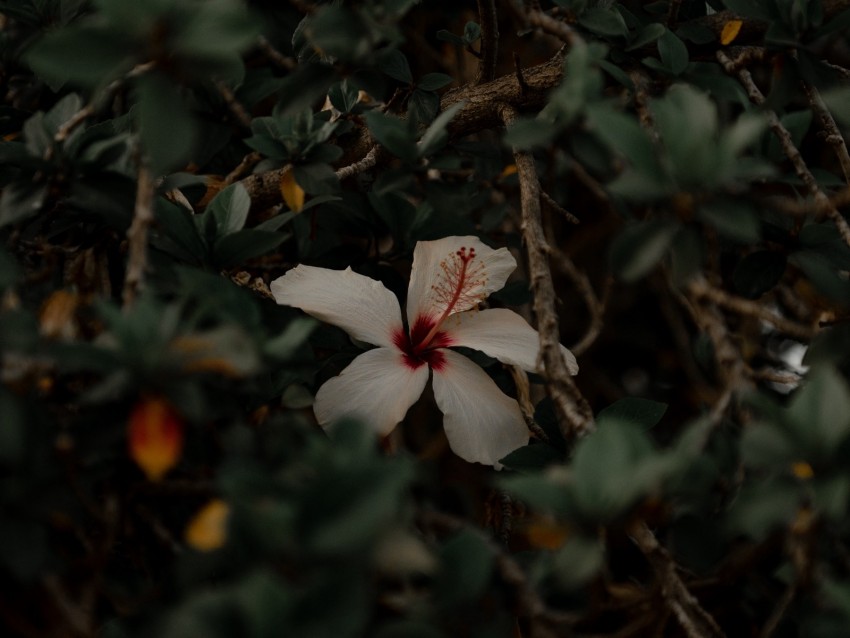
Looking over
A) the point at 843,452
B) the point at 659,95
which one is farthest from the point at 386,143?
the point at 843,452

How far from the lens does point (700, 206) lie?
2.39 feet

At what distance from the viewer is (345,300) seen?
1.11 m

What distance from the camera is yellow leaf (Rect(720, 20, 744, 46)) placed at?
3.77 ft

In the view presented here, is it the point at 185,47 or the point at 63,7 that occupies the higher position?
the point at 185,47

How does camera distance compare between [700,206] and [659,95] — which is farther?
[659,95]

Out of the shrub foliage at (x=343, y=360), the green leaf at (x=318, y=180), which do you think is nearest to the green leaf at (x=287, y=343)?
the shrub foliage at (x=343, y=360)

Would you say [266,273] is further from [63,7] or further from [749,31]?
[749,31]

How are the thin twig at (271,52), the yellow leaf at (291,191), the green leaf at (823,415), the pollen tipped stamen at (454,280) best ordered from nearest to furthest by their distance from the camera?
1. the green leaf at (823,415)
2. the thin twig at (271,52)
3. the yellow leaf at (291,191)
4. the pollen tipped stamen at (454,280)

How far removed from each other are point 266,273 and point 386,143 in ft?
1.34

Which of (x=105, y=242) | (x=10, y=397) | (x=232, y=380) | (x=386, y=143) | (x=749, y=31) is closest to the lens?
(x=10, y=397)

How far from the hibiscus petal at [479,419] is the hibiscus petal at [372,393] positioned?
0.04 meters

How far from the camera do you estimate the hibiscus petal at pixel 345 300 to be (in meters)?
1.05

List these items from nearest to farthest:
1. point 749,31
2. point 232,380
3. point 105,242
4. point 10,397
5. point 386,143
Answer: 1. point 10,397
2. point 232,380
3. point 386,143
4. point 105,242
5. point 749,31

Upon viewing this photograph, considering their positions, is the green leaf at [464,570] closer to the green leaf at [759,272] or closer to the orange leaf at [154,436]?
the orange leaf at [154,436]
